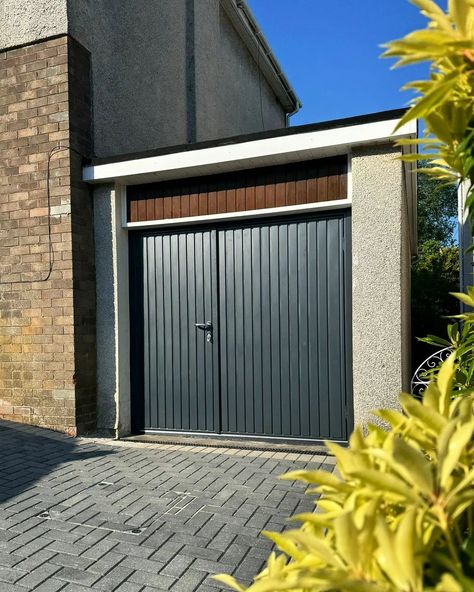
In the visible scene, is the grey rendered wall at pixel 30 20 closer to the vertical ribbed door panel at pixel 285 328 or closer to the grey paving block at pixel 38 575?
the vertical ribbed door panel at pixel 285 328

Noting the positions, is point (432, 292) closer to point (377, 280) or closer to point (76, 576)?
point (377, 280)

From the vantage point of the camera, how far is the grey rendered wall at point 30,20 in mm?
5715

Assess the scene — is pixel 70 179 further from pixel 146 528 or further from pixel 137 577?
pixel 137 577

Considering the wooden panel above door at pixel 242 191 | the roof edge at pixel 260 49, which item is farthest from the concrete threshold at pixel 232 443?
the roof edge at pixel 260 49

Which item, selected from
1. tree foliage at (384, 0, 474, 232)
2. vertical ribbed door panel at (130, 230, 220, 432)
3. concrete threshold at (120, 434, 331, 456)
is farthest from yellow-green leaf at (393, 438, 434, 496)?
vertical ribbed door panel at (130, 230, 220, 432)

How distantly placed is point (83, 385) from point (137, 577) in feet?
11.1

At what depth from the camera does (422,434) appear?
3.06ft

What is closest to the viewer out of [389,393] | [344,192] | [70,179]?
[389,393]

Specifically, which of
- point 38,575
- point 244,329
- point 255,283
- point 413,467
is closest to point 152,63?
point 255,283

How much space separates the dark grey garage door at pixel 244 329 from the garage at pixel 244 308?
12 millimetres

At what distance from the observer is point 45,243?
5.86 meters

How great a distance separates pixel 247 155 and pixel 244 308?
1.71m

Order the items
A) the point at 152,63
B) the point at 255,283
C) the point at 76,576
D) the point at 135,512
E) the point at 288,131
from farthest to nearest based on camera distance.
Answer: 1. the point at 152,63
2. the point at 255,283
3. the point at 288,131
4. the point at 135,512
5. the point at 76,576

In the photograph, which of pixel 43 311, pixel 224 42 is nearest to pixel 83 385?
pixel 43 311
